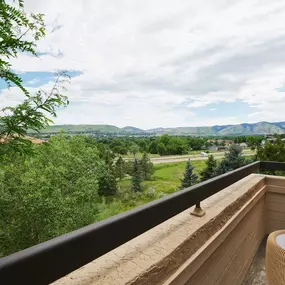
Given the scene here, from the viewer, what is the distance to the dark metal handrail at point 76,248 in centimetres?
36

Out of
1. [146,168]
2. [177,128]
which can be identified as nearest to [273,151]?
[146,168]

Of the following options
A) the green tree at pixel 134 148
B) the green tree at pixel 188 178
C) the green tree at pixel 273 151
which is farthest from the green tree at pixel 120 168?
the green tree at pixel 273 151

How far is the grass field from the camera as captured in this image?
32497mm

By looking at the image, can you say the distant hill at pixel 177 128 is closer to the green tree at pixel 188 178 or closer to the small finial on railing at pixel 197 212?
the small finial on railing at pixel 197 212

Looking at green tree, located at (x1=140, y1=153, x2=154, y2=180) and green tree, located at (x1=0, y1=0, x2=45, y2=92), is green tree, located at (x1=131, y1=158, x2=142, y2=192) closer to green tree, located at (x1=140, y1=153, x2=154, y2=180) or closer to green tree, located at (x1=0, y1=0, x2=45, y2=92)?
green tree, located at (x1=140, y1=153, x2=154, y2=180)

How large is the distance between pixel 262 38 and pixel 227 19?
6.64 ft

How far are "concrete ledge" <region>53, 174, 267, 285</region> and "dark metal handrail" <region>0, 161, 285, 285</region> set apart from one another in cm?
17

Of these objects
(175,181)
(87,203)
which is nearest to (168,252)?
(87,203)

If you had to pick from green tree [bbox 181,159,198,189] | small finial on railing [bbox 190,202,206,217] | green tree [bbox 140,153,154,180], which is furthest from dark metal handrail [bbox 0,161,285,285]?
green tree [bbox 140,153,154,180]

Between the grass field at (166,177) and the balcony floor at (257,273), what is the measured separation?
94.8 ft

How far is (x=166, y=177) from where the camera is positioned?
3694 centimetres

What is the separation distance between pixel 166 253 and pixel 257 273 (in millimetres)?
1574

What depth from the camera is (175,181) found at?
3509cm

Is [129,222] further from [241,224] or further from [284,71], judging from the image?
[284,71]
